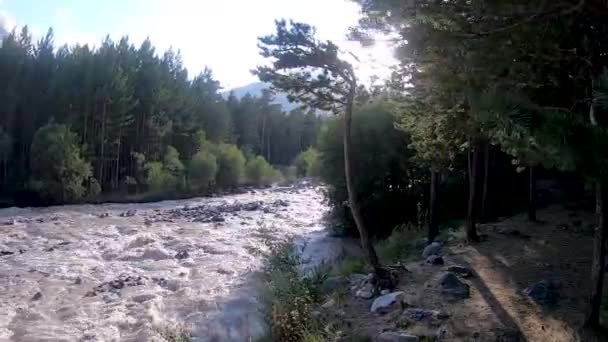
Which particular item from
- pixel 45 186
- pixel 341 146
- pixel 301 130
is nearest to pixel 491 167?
pixel 341 146

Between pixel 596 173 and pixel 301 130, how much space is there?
247ft

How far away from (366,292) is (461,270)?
5.77 ft

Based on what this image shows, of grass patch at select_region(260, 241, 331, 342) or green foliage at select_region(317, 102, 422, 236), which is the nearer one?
grass patch at select_region(260, 241, 331, 342)

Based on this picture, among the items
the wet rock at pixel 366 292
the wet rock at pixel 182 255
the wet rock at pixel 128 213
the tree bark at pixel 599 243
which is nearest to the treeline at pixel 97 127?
the wet rock at pixel 128 213

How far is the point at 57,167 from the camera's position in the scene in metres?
34.5

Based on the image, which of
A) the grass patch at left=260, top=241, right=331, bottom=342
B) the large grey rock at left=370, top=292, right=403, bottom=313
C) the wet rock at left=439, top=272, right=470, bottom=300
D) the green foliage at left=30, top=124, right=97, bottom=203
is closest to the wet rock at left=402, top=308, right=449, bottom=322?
the large grey rock at left=370, top=292, right=403, bottom=313

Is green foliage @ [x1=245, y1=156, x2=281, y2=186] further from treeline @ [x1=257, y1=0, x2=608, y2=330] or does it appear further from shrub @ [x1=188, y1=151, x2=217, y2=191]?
treeline @ [x1=257, y1=0, x2=608, y2=330]

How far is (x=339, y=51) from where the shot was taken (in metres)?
8.01

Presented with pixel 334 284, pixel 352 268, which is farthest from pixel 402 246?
pixel 334 284

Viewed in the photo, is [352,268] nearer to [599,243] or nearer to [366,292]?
[366,292]

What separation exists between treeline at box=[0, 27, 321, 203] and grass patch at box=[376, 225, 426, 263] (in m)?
21.5

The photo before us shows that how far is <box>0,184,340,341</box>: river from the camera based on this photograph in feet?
31.8

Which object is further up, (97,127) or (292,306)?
(97,127)

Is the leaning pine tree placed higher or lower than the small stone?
higher
